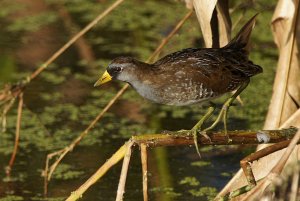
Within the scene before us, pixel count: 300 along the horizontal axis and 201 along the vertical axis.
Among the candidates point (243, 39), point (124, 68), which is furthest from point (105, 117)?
point (124, 68)

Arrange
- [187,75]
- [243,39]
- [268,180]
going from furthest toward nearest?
[243,39], [187,75], [268,180]

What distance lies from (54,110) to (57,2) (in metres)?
2.39

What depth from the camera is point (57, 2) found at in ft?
25.4

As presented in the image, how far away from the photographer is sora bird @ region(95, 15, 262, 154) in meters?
3.42

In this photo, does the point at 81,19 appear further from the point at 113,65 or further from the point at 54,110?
the point at 113,65

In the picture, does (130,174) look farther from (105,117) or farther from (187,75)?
(187,75)

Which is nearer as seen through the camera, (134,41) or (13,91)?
(13,91)

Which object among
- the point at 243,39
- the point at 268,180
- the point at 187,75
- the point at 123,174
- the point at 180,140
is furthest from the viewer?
the point at 243,39

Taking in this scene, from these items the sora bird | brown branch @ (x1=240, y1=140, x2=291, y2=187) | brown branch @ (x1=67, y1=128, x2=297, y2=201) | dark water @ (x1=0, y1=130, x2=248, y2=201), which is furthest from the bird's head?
dark water @ (x1=0, y1=130, x2=248, y2=201)

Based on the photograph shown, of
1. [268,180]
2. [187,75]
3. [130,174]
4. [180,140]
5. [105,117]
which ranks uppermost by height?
[105,117]

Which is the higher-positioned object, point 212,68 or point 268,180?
point 212,68

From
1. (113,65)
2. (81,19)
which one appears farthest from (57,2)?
(113,65)

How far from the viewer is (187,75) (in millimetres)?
3461

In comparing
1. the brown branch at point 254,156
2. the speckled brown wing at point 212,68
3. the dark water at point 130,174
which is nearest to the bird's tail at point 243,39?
the speckled brown wing at point 212,68
